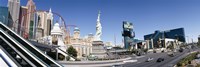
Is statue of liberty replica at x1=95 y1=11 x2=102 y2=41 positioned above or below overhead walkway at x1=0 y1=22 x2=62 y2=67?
above

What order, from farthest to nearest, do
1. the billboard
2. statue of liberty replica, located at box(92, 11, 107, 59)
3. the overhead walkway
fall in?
the billboard → statue of liberty replica, located at box(92, 11, 107, 59) → the overhead walkway

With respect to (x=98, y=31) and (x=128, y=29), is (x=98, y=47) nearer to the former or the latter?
(x=98, y=31)

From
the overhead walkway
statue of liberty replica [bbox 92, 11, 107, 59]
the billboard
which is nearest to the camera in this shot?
the overhead walkway

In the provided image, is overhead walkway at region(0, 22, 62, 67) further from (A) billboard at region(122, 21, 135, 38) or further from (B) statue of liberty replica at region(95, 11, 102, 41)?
(A) billboard at region(122, 21, 135, 38)

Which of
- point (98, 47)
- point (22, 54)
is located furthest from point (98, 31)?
point (22, 54)

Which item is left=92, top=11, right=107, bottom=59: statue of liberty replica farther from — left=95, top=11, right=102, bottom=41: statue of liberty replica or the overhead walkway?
the overhead walkway

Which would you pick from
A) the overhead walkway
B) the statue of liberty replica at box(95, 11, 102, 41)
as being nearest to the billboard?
the statue of liberty replica at box(95, 11, 102, 41)

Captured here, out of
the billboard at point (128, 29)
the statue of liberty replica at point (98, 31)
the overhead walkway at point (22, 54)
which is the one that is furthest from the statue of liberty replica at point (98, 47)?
the billboard at point (128, 29)

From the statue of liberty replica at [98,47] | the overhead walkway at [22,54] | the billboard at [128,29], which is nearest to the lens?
the overhead walkway at [22,54]

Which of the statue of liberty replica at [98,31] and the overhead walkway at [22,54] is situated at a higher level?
the statue of liberty replica at [98,31]

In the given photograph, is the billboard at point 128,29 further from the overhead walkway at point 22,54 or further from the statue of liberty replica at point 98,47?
the overhead walkway at point 22,54

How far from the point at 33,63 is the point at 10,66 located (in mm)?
3946

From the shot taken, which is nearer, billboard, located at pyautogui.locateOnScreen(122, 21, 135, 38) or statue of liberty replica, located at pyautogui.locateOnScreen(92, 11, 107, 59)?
statue of liberty replica, located at pyautogui.locateOnScreen(92, 11, 107, 59)

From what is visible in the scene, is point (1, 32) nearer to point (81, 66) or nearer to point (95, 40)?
point (81, 66)
